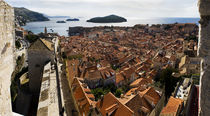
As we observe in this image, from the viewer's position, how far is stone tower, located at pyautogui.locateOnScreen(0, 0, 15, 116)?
2.11 meters

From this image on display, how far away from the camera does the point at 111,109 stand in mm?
12469

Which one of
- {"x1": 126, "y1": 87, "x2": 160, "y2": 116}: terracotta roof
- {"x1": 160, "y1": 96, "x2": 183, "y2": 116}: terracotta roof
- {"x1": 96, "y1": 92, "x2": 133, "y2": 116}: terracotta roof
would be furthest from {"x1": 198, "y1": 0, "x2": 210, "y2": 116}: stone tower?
{"x1": 126, "y1": 87, "x2": 160, "y2": 116}: terracotta roof

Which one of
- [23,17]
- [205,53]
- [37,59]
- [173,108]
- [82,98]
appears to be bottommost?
[82,98]

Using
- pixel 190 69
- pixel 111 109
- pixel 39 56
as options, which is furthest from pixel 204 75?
pixel 190 69

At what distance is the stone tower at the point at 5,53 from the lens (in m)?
2.11

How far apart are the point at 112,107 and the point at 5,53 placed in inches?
441

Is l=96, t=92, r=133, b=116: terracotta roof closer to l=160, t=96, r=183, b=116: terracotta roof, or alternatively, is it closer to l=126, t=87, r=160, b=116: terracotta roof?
l=126, t=87, r=160, b=116: terracotta roof

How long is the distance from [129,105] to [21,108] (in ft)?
26.3

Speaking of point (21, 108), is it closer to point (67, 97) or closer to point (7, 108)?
point (67, 97)

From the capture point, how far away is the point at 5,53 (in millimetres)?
2193

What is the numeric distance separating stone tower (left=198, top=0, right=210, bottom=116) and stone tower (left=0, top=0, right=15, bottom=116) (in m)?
3.14

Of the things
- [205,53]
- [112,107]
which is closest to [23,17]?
[112,107]

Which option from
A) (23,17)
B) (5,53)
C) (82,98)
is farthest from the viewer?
(23,17)

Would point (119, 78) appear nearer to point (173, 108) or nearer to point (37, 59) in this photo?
point (173, 108)
